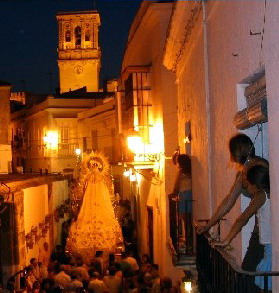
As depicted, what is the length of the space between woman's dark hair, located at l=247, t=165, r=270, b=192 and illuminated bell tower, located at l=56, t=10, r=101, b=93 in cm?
5657

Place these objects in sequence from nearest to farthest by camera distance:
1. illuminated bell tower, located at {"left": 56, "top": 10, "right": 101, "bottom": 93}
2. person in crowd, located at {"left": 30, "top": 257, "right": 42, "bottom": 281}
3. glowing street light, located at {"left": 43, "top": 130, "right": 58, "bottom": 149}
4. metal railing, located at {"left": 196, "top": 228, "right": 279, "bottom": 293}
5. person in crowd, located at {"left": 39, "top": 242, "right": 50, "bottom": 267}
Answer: metal railing, located at {"left": 196, "top": 228, "right": 279, "bottom": 293}
person in crowd, located at {"left": 30, "top": 257, "right": 42, "bottom": 281}
person in crowd, located at {"left": 39, "top": 242, "right": 50, "bottom": 267}
glowing street light, located at {"left": 43, "top": 130, "right": 58, "bottom": 149}
illuminated bell tower, located at {"left": 56, "top": 10, "right": 101, "bottom": 93}

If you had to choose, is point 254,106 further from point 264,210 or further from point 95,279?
point 95,279

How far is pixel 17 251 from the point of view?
13.8 meters

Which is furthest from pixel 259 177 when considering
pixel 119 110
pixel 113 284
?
pixel 119 110

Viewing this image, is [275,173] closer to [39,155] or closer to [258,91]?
[258,91]

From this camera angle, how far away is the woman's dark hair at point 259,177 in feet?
14.3

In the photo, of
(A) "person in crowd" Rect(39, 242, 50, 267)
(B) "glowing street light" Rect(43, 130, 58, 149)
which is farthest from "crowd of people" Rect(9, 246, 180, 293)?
(B) "glowing street light" Rect(43, 130, 58, 149)

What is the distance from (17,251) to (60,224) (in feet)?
33.3

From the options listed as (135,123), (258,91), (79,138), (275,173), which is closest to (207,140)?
(258,91)

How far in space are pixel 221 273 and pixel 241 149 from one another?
103 centimetres

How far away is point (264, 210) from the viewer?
15.2ft

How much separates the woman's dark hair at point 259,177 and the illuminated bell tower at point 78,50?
56.6 meters

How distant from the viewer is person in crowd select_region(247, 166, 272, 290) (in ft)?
14.4

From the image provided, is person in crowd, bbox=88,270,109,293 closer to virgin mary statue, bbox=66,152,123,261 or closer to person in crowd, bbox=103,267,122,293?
person in crowd, bbox=103,267,122,293
